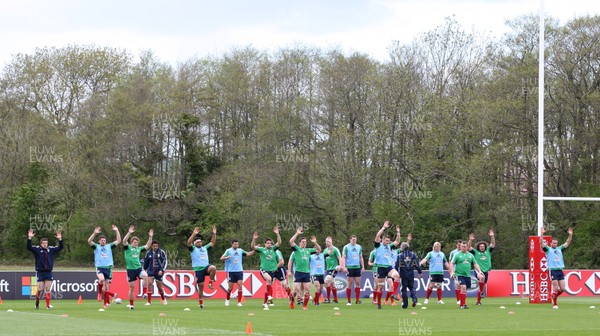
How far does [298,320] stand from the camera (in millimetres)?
23562

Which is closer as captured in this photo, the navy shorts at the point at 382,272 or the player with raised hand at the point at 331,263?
the navy shorts at the point at 382,272

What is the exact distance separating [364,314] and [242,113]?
44.3 meters

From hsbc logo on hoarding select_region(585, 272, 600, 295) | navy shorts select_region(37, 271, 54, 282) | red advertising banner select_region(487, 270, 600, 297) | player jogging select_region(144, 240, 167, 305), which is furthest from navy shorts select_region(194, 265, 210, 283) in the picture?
hsbc logo on hoarding select_region(585, 272, 600, 295)

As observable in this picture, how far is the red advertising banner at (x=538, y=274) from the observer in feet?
107

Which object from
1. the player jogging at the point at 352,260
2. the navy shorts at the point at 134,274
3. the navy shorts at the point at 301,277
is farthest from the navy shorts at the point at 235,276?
the player jogging at the point at 352,260

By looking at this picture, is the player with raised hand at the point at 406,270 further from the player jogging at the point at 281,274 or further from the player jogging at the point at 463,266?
the player jogging at the point at 281,274

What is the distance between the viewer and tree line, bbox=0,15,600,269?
2112 inches

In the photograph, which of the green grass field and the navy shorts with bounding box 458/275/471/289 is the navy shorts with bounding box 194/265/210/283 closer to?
the green grass field

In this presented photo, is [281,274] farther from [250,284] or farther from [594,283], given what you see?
[594,283]

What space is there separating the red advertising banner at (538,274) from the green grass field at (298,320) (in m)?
1.00

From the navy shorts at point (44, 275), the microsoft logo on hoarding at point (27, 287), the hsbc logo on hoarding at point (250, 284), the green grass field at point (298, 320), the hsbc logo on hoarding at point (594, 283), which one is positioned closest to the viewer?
the green grass field at point (298, 320)

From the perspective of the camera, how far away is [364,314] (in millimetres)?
26219

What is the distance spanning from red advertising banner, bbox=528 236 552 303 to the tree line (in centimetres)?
2003

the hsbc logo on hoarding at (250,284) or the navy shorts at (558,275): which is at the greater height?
the navy shorts at (558,275)
